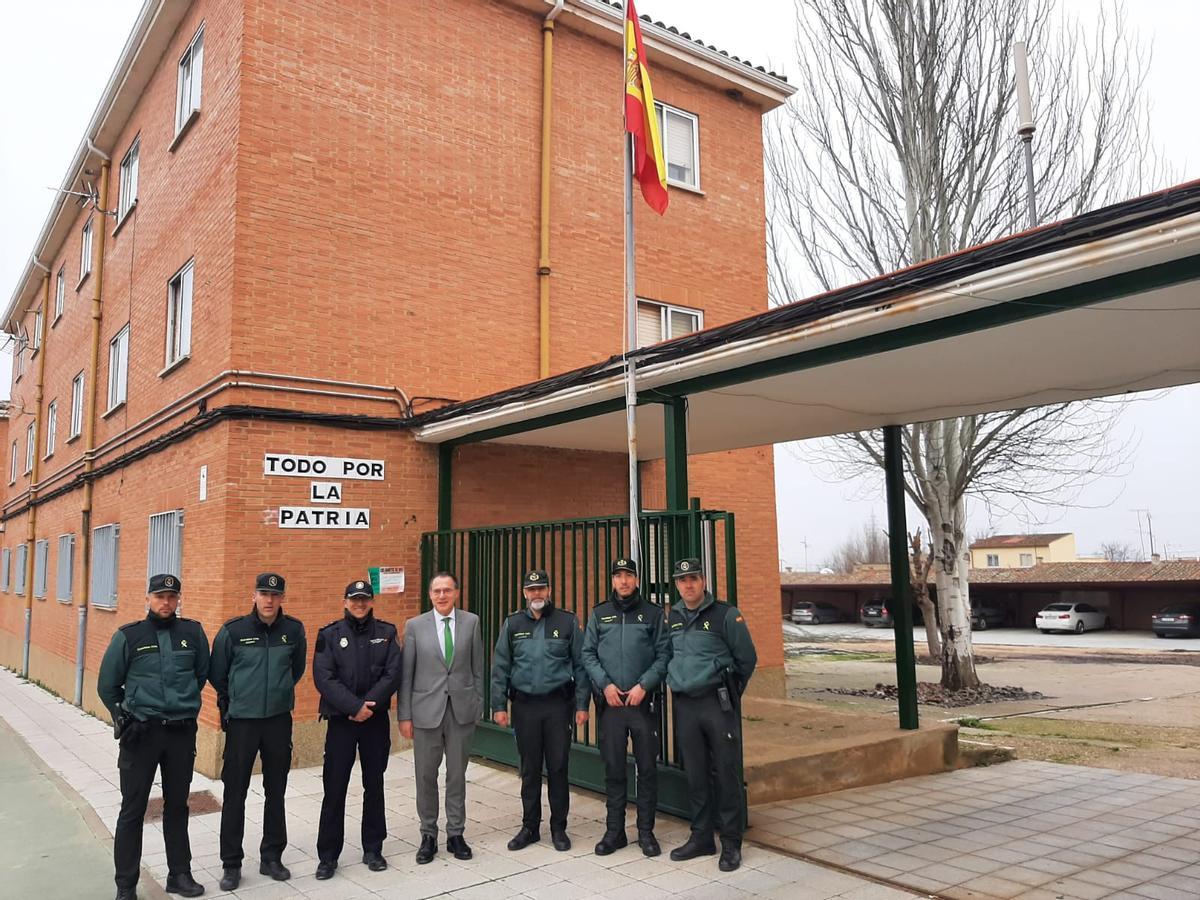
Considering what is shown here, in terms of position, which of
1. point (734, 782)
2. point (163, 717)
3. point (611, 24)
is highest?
point (611, 24)

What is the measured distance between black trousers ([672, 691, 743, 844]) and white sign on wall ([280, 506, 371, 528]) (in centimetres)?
462

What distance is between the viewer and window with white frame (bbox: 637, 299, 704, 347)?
12258mm

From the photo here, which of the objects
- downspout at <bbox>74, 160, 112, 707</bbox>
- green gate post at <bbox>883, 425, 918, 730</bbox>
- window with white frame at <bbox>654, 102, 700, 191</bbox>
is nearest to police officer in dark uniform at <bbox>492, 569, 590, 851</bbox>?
green gate post at <bbox>883, 425, 918, 730</bbox>

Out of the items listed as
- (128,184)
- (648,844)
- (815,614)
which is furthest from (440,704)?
(815,614)

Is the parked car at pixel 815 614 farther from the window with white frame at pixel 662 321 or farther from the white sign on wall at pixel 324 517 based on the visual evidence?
the white sign on wall at pixel 324 517

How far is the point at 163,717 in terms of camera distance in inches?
208

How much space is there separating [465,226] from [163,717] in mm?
7032

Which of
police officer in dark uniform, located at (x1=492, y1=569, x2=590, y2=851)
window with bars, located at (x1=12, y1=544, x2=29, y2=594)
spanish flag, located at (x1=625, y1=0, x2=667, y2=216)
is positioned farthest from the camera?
window with bars, located at (x1=12, y1=544, x2=29, y2=594)

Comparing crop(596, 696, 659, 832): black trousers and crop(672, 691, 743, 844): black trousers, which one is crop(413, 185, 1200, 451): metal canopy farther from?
crop(596, 696, 659, 832): black trousers

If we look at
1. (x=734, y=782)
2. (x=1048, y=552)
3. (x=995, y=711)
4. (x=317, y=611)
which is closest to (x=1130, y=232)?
(x=734, y=782)

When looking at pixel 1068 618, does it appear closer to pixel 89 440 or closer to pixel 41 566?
pixel 89 440

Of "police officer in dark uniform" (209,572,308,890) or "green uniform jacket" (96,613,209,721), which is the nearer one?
"green uniform jacket" (96,613,209,721)

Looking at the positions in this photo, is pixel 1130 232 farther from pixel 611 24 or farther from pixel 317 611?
pixel 611 24

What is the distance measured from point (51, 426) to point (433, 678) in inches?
676
